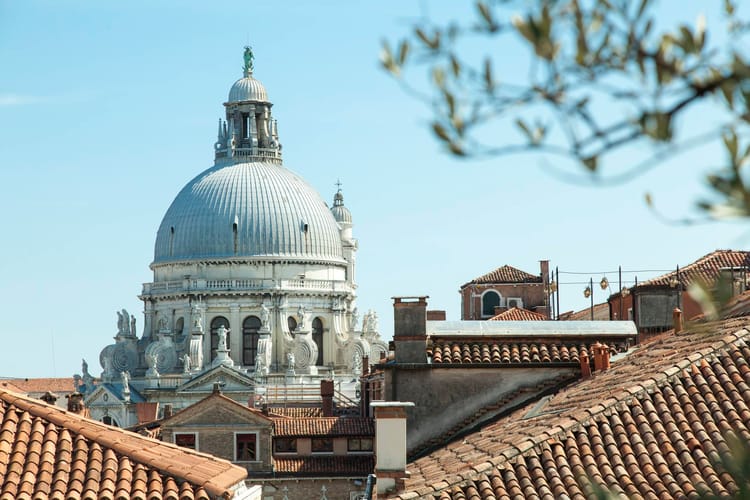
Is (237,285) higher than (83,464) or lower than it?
higher

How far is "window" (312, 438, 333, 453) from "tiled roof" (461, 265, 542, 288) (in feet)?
105

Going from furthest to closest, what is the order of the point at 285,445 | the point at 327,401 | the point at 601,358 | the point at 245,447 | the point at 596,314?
the point at 327,401, the point at 596,314, the point at 285,445, the point at 245,447, the point at 601,358

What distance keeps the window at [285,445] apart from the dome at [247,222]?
5484 cm

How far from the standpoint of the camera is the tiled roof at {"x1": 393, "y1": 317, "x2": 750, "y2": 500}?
41.6 feet

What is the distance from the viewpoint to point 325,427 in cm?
4500

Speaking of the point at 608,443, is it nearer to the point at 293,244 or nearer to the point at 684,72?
the point at 684,72

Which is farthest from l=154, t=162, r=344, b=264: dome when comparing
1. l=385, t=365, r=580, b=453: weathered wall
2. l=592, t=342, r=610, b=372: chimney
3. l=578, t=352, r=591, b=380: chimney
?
l=592, t=342, r=610, b=372: chimney

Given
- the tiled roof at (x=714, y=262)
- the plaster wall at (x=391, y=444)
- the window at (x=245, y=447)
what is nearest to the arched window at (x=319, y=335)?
the tiled roof at (x=714, y=262)

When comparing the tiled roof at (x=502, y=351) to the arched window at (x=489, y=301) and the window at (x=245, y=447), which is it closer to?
the window at (x=245, y=447)

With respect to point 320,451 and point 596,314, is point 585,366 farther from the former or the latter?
point 596,314

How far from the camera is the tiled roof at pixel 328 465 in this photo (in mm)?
42969

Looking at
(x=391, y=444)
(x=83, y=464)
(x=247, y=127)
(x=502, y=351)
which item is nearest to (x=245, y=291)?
(x=247, y=127)

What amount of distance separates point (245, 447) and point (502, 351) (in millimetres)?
24131

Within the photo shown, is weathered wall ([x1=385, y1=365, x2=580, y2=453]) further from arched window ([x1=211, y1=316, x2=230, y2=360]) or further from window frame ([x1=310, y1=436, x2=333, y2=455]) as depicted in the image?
arched window ([x1=211, y1=316, x2=230, y2=360])
